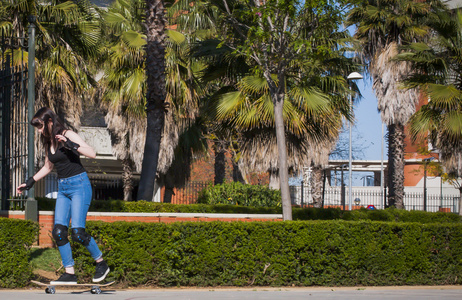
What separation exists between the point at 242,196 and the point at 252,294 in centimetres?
1193

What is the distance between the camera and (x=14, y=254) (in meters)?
7.39

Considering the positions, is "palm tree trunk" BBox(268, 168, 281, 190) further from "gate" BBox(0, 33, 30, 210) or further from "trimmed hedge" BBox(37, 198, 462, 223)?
"gate" BBox(0, 33, 30, 210)

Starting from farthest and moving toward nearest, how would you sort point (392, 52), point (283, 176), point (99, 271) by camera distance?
point (392, 52) < point (283, 176) < point (99, 271)

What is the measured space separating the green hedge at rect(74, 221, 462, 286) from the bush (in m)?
10.1

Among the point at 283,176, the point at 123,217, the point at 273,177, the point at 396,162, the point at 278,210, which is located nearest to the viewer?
the point at 283,176

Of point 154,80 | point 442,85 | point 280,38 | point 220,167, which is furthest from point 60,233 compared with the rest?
point 220,167

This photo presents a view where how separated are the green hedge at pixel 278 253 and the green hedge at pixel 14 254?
0.69 metres

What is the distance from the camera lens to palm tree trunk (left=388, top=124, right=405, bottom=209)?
22.6 metres

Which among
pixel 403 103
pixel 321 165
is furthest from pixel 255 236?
pixel 321 165

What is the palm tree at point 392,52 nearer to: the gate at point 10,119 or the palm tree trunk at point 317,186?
the palm tree trunk at point 317,186

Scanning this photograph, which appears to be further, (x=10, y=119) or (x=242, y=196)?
(x=242, y=196)

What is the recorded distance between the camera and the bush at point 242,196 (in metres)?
19.4

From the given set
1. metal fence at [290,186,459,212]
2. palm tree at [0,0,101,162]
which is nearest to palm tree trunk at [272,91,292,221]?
palm tree at [0,0,101,162]

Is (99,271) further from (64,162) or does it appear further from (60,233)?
(64,162)
